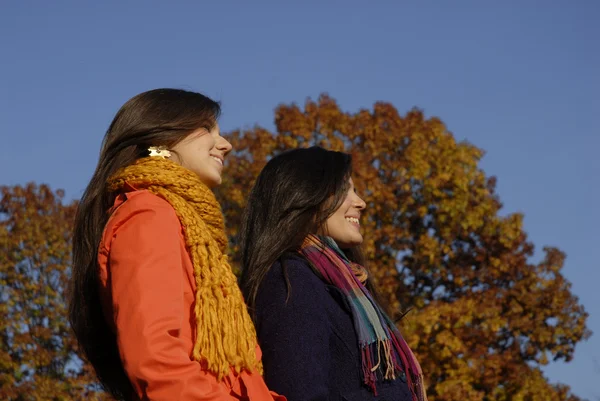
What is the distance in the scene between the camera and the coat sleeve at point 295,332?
349 centimetres

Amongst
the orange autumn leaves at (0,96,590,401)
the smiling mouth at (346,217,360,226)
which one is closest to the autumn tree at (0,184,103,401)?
the orange autumn leaves at (0,96,590,401)

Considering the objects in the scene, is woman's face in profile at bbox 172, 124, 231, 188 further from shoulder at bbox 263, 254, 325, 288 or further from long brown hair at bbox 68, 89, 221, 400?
Result: shoulder at bbox 263, 254, 325, 288

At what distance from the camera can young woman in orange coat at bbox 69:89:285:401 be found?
294 cm

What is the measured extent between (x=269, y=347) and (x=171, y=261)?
663mm

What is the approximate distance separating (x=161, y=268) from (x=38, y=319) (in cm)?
1857

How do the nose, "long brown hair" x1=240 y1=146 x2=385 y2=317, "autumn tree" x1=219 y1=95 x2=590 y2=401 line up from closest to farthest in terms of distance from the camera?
1. the nose
2. "long brown hair" x1=240 y1=146 x2=385 y2=317
3. "autumn tree" x1=219 y1=95 x2=590 y2=401

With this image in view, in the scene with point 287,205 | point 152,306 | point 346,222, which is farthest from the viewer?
point 346,222

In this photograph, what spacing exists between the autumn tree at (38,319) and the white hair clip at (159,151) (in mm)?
16334

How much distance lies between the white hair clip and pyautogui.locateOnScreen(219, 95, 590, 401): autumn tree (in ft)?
51.5

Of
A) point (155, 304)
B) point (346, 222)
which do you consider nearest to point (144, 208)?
point (155, 304)

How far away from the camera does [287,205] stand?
157 inches

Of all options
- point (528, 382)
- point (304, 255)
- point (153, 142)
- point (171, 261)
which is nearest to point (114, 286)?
point (171, 261)

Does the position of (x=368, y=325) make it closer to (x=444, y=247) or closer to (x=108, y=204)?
(x=108, y=204)

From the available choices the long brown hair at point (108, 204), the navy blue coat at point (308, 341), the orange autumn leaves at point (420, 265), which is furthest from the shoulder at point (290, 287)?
the orange autumn leaves at point (420, 265)
